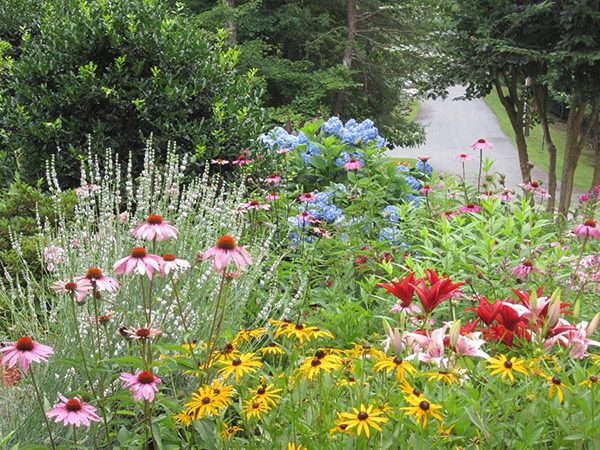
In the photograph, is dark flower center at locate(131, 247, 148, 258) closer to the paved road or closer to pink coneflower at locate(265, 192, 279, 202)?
pink coneflower at locate(265, 192, 279, 202)

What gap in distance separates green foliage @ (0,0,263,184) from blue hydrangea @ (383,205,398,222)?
1299 millimetres

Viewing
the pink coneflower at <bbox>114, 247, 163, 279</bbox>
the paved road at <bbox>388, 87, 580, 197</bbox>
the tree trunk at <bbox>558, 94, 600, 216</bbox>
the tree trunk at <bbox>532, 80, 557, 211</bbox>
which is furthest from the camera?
the paved road at <bbox>388, 87, 580, 197</bbox>

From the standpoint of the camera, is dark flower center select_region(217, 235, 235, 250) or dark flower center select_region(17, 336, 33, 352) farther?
dark flower center select_region(217, 235, 235, 250)

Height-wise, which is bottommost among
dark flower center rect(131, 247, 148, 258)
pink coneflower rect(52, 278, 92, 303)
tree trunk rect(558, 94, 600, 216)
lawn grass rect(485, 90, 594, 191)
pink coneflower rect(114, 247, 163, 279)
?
lawn grass rect(485, 90, 594, 191)

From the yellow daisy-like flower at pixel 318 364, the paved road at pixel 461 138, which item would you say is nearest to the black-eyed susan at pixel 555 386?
the yellow daisy-like flower at pixel 318 364

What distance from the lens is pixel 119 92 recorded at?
4.67 meters

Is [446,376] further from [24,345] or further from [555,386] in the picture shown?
[24,345]

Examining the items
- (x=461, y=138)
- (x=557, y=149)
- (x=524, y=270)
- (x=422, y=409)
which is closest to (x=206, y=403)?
(x=422, y=409)

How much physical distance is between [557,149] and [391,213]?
22.2 metres

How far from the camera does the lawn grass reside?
64.2ft

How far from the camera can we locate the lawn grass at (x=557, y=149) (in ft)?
64.2

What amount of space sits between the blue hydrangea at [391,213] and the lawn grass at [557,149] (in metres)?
14.5

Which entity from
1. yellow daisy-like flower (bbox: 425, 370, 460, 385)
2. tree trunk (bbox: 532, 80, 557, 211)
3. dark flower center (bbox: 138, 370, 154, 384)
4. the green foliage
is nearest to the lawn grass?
tree trunk (bbox: 532, 80, 557, 211)

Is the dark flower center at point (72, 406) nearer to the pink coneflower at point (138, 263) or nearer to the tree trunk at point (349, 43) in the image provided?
the pink coneflower at point (138, 263)
